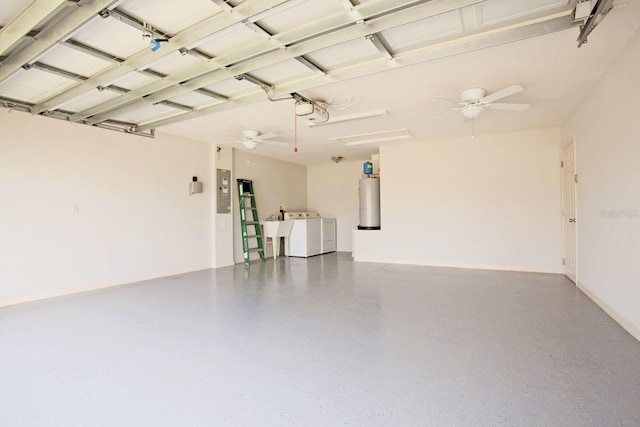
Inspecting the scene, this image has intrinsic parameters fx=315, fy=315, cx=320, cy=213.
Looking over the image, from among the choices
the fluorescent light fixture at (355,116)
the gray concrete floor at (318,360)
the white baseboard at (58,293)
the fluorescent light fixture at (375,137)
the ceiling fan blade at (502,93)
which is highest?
the fluorescent light fixture at (375,137)

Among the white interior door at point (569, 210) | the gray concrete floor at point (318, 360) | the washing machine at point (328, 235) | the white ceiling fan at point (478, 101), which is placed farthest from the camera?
the washing machine at point (328, 235)

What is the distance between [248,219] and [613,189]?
6.44m

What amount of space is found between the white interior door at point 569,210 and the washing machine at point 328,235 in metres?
5.20

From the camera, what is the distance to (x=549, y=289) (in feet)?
14.6

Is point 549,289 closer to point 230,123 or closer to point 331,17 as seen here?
point 331,17

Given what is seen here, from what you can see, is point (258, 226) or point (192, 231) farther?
point (258, 226)

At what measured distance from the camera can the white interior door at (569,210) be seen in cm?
481

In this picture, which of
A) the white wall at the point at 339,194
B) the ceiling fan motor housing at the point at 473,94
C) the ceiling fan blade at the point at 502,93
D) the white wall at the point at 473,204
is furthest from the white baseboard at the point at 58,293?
the ceiling fan blade at the point at 502,93

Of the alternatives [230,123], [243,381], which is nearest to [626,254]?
[243,381]

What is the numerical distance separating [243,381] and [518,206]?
5.79 m

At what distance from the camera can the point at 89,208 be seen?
4.75 m

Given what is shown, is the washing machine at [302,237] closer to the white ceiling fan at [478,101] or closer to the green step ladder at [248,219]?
the green step ladder at [248,219]

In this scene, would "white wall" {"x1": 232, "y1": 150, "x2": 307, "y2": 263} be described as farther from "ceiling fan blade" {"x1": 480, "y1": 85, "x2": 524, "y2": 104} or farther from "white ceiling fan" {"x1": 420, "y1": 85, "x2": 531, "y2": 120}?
"ceiling fan blade" {"x1": 480, "y1": 85, "x2": 524, "y2": 104}

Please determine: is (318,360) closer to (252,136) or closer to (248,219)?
(252,136)
